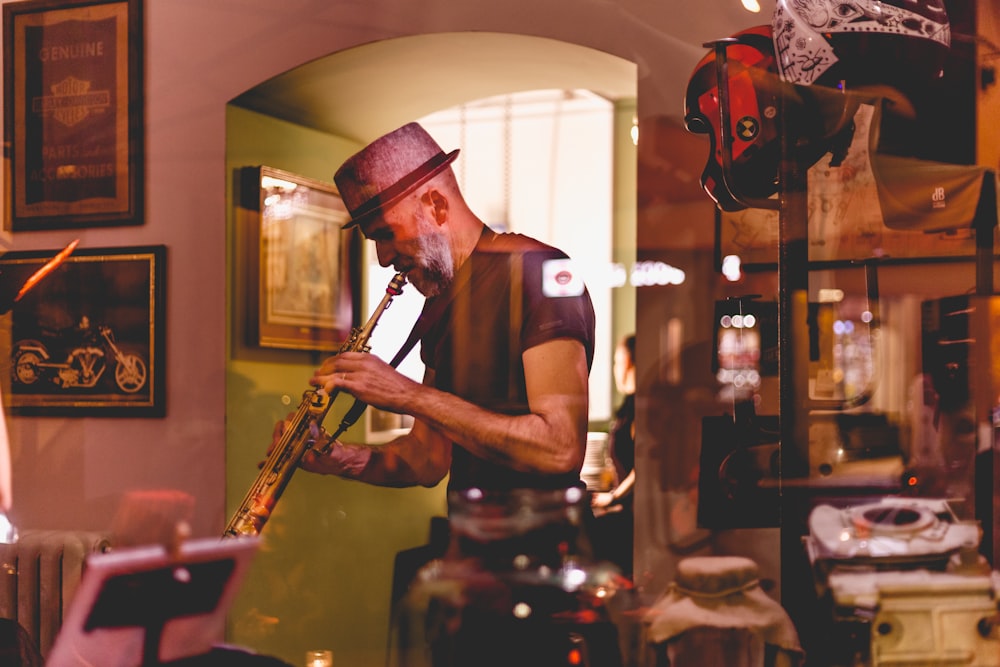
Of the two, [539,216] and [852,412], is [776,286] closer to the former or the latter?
[852,412]

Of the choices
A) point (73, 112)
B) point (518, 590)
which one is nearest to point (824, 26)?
point (518, 590)

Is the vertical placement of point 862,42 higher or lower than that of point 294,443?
higher

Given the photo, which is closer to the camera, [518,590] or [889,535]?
[889,535]

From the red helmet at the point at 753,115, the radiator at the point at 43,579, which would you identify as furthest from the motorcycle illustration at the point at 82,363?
the red helmet at the point at 753,115

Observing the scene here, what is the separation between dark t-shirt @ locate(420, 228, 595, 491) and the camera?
311cm

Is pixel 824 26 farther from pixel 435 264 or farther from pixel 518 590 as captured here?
pixel 518 590

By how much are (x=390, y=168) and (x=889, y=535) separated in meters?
1.87

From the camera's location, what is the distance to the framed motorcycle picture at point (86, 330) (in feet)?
12.1

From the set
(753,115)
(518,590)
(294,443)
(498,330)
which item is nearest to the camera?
(753,115)

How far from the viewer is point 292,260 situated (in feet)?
12.1

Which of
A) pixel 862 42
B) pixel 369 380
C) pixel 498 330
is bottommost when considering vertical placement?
pixel 369 380

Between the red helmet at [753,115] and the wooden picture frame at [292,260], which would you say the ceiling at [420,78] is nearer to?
the wooden picture frame at [292,260]

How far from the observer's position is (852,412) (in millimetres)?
3191

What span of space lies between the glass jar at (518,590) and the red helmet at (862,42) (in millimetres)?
1439
